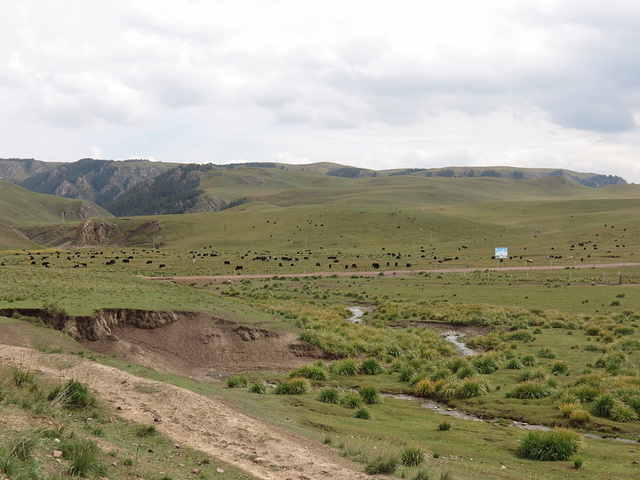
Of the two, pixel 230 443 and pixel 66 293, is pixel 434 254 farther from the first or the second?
pixel 230 443

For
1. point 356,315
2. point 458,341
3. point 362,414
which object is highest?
point 362,414

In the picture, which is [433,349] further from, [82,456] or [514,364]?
[82,456]

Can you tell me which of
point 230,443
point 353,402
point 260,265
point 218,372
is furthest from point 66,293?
point 260,265

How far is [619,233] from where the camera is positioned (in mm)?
126375

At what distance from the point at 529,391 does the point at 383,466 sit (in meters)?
11.9

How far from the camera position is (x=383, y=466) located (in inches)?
448

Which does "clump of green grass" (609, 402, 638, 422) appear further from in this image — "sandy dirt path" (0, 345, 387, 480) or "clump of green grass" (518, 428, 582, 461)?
"sandy dirt path" (0, 345, 387, 480)

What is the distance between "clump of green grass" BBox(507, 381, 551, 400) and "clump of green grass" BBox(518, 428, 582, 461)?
6500 mm

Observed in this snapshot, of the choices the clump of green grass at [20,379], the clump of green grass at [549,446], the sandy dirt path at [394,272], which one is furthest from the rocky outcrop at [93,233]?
the clump of green grass at [549,446]

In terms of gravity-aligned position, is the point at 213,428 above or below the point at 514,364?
above

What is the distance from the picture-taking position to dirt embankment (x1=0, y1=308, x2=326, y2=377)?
83.4 feet

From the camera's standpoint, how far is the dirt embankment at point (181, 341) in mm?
25406

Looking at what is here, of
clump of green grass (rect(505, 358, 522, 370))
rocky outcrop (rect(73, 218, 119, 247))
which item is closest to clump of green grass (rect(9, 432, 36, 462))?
clump of green grass (rect(505, 358, 522, 370))

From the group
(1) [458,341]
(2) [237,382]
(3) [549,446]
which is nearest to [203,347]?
(2) [237,382]
